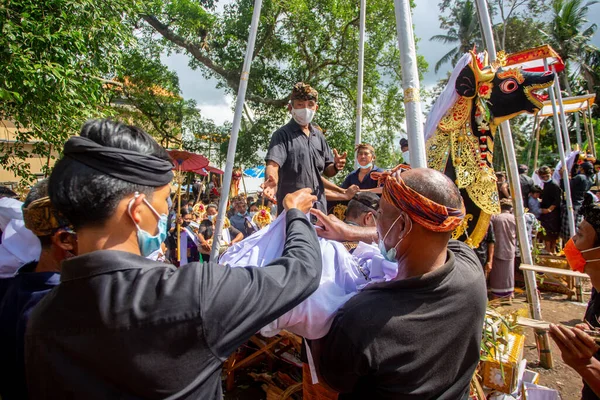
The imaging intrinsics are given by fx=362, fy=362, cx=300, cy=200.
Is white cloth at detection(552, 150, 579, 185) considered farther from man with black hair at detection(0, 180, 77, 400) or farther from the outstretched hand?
man with black hair at detection(0, 180, 77, 400)

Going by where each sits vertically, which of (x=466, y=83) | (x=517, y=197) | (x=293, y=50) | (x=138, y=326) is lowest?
(x=138, y=326)

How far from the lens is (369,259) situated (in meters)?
1.67

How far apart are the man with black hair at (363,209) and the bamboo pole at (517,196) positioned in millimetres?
1849

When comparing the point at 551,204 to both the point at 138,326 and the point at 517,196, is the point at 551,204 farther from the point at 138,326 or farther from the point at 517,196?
the point at 138,326

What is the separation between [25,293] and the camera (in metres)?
1.50

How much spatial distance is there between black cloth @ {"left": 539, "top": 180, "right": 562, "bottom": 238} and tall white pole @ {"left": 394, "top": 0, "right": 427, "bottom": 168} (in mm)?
8065

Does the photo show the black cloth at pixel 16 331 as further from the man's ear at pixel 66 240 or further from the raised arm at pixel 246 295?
the raised arm at pixel 246 295

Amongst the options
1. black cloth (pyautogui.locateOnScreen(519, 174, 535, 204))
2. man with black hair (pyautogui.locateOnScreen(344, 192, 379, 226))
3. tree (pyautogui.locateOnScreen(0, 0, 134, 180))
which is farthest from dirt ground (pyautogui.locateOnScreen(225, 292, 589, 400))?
black cloth (pyautogui.locateOnScreen(519, 174, 535, 204))

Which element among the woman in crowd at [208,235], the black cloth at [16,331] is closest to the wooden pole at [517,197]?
the black cloth at [16,331]

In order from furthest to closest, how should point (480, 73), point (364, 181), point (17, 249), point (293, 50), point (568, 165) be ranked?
point (293, 50) → point (568, 165) → point (364, 181) → point (480, 73) → point (17, 249)

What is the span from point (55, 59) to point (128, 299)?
4.85 metres

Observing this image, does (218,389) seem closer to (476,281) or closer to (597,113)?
(476,281)

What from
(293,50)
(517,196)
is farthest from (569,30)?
(517,196)

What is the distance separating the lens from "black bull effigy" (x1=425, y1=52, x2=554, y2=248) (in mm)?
2967
